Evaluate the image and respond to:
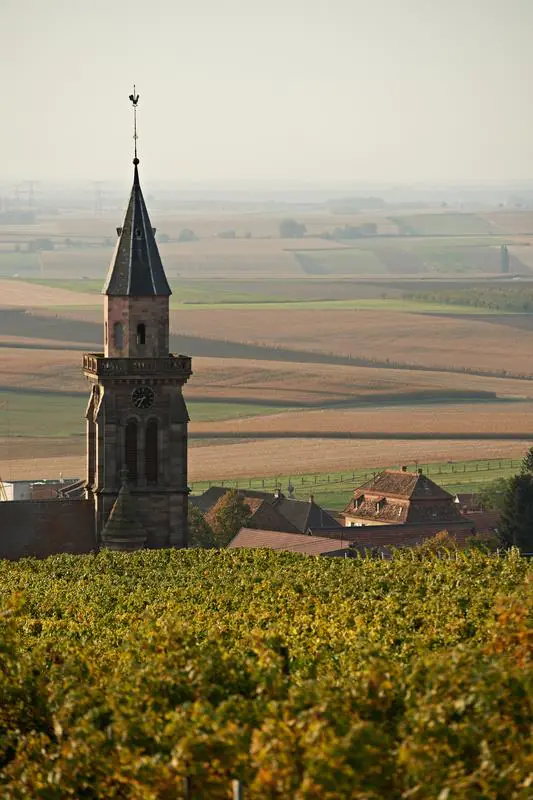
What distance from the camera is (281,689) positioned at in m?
47.2

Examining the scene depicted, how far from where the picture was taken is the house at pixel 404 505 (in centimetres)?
18862

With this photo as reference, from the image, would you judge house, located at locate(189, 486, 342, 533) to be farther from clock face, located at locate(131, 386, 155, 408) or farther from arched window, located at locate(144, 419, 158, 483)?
Result: clock face, located at locate(131, 386, 155, 408)

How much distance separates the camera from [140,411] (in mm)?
113375

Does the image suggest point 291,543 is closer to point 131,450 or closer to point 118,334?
point 131,450

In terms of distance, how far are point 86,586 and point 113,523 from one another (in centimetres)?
2478

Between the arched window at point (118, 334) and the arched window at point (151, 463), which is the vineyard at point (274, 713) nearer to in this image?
the arched window at point (151, 463)

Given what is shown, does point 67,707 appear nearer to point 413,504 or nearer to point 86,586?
point 86,586

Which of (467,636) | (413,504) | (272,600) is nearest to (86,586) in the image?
(272,600)

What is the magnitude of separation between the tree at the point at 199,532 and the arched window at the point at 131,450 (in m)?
41.0

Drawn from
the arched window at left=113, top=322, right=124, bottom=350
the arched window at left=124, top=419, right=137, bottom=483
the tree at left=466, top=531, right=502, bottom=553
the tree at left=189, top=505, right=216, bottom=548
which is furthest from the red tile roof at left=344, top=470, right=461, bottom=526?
the arched window at left=113, top=322, right=124, bottom=350

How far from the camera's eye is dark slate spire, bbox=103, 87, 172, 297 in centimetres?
11369

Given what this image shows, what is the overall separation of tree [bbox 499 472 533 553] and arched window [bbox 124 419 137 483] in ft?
165

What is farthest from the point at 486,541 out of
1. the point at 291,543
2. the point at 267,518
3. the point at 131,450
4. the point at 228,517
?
the point at 131,450

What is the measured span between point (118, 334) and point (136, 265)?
3.45m
